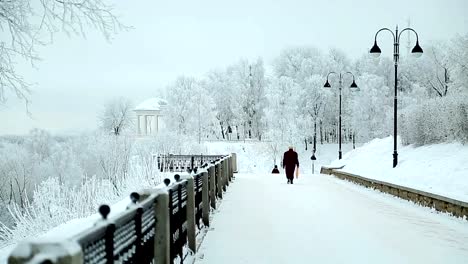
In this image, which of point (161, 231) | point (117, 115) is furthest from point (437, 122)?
point (117, 115)

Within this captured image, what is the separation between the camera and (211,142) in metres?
72.9

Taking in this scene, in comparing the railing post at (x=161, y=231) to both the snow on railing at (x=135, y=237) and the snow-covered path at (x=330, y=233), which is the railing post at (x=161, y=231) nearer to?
the snow on railing at (x=135, y=237)

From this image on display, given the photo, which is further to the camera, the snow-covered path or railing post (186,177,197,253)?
railing post (186,177,197,253)

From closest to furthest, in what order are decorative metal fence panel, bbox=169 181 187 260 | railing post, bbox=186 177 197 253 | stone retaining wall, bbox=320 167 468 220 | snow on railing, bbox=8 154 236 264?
snow on railing, bbox=8 154 236 264 → decorative metal fence panel, bbox=169 181 187 260 → railing post, bbox=186 177 197 253 → stone retaining wall, bbox=320 167 468 220

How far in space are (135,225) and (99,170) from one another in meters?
49.5

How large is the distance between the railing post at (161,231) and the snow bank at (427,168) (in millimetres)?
8491

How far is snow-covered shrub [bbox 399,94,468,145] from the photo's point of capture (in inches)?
805

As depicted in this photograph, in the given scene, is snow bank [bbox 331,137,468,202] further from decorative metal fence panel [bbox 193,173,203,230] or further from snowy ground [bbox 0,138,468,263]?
decorative metal fence panel [bbox 193,173,203,230]

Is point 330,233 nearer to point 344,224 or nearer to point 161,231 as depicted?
point 344,224

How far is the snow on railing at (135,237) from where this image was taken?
2371 mm

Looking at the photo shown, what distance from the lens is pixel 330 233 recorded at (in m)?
9.67

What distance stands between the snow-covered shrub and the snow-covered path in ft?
21.4

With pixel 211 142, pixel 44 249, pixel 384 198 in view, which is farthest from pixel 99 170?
pixel 44 249

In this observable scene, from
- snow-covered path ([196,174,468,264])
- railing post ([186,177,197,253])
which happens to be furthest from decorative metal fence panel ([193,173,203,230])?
railing post ([186,177,197,253])
